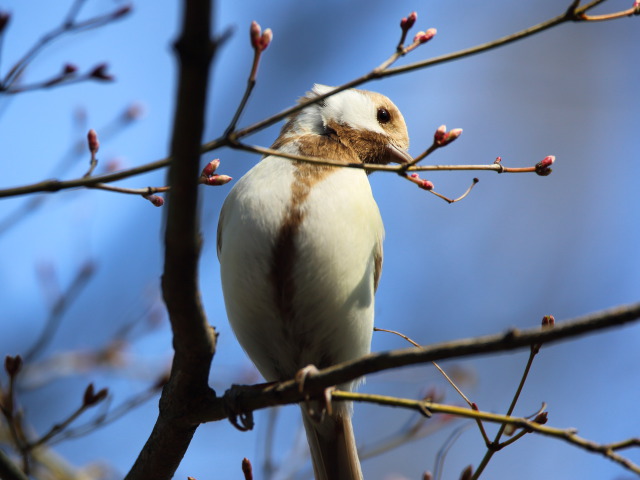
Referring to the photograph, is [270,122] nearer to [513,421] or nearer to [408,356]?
[408,356]

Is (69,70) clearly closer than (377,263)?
Yes

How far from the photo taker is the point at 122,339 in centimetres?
480

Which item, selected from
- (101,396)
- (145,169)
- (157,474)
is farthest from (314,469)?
(145,169)

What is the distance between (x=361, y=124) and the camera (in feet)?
14.2

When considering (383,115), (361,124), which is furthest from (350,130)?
(383,115)

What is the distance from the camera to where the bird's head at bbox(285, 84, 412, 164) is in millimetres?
4191

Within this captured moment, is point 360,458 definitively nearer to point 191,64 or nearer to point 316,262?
point 316,262

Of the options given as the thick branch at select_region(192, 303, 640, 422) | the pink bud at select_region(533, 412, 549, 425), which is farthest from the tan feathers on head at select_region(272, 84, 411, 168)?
the pink bud at select_region(533, 412, 549, 425)

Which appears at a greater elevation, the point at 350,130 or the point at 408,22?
the point at 350,130

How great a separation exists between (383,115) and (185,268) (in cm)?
259

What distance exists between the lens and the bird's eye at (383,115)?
455 centimetres

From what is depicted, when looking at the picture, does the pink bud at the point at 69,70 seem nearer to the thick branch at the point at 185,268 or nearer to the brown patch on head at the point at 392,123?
the thick branch at the point at 185,268

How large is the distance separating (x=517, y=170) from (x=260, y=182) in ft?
4.09

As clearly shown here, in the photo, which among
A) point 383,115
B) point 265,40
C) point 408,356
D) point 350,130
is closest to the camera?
point 408,356
